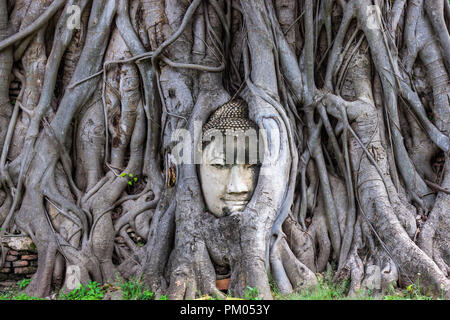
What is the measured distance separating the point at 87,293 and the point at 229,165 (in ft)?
5.51

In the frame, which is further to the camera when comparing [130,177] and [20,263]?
[130,177]

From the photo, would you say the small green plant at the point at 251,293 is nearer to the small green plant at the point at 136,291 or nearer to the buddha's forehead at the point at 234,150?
the small green plant at the point at 136,291

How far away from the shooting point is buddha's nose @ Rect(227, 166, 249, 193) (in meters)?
3.47

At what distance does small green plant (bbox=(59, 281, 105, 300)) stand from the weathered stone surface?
73 cm

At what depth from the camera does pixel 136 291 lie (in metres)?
3.39

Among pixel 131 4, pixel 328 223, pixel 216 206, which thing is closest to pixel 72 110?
pixel 131 4

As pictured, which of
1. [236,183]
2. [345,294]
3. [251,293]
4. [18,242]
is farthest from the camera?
[18,242]

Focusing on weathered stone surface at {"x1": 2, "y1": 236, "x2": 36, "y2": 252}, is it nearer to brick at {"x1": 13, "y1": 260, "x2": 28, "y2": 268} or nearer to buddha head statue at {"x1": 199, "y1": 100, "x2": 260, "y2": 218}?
brick at {"x1": 13, "y1": 260, "x2": 28, "y2": 268}

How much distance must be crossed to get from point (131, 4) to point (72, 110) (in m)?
1.34

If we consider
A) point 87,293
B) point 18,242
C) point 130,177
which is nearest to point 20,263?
point 18,242

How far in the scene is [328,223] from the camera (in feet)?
12.9

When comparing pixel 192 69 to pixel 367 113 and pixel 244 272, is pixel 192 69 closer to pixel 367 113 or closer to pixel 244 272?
pixel 367 113

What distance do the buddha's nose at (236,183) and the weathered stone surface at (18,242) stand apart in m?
2.11

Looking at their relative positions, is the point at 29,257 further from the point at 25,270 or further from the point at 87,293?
the point at 87,293
